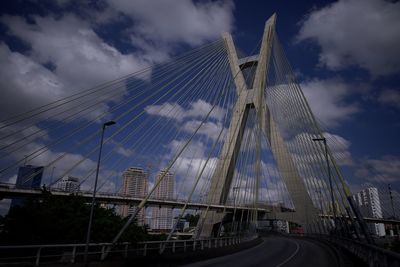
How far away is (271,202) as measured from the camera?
71.1 meters

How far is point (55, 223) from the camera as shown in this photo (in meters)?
21.6

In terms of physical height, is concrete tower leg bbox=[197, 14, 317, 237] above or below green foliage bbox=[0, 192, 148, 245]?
above

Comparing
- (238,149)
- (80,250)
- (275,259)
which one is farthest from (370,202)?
(80,250)

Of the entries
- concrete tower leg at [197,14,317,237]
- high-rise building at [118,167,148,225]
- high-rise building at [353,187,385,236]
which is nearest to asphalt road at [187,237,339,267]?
concrete tower leg at [197,14,317,237]

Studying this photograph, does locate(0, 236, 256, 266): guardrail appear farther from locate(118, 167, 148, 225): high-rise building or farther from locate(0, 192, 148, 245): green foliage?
locate(118, 167, 148, 225): high-rise building

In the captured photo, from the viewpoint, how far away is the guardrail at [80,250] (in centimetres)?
883

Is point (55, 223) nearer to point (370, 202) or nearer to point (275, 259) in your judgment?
point (275, 259)

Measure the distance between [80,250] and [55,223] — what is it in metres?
10.5

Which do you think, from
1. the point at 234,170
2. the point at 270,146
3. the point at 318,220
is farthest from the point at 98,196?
the point at 318,220

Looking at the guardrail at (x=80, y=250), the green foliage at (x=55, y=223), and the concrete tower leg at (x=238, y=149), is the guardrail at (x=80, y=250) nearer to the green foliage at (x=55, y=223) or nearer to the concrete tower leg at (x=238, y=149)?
the green foliage at (x=55, y=223)

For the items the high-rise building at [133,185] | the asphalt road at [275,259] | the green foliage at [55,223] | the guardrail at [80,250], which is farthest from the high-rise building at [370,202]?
the guardrail at [80,250]

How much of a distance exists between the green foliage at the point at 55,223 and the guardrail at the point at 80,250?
20.5ft

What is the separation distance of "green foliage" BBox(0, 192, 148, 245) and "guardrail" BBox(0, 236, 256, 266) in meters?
6.24

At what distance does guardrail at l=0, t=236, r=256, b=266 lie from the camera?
29.0 feet
